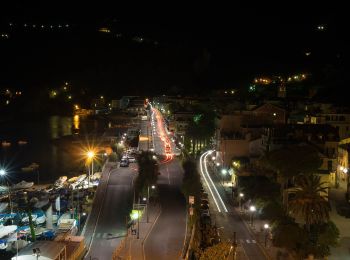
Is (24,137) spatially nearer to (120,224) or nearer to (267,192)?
(120,224)

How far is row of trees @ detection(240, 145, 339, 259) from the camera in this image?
1021 centimetres

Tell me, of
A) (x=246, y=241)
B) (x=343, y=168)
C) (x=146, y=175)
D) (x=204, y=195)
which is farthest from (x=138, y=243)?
(x=343, y=168)

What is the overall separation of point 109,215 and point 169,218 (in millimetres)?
2902

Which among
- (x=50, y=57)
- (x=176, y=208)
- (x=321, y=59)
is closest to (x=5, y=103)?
(x=50, y=57)

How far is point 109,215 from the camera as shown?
14.8 meters

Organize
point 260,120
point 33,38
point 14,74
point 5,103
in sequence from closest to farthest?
point 260,120 < point 5,103 < point 14,74 < point 33,38

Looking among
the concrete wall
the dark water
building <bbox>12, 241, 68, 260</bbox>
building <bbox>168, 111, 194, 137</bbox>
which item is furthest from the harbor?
the concrete wall

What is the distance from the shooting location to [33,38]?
105 metres

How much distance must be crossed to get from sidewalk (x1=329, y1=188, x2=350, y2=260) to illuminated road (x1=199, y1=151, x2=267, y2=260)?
1.83 m

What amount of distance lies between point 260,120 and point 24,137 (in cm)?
2924

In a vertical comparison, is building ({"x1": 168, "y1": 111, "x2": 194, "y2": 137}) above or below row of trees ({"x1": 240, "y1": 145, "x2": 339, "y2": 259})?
above

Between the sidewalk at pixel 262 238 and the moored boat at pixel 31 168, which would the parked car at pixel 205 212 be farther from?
the moored boat at pixel 31 168

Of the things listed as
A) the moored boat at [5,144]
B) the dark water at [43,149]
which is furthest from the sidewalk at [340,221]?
the moored boat at [5,144]

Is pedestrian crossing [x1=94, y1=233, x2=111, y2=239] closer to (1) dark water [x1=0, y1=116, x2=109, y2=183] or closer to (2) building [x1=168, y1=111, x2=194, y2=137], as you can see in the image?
Answer: (1) dark water [x1=0, y1=116, x2=109, y2=183]
